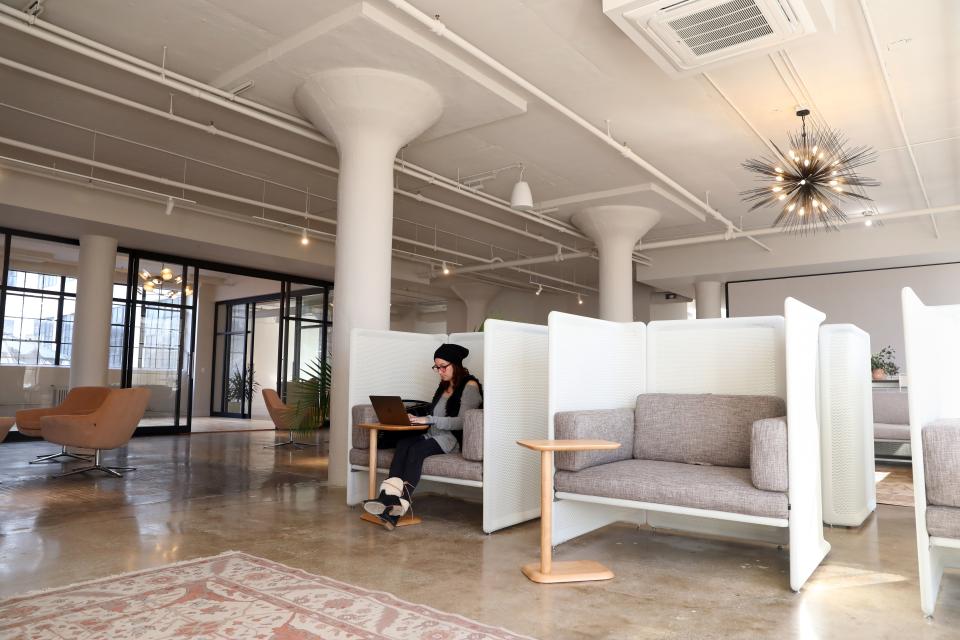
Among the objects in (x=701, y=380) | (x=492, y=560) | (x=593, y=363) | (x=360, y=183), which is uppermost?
(x=360, y=183)

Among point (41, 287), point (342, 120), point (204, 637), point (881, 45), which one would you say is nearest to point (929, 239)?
point (881, 45)

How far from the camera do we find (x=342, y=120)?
6297 mm

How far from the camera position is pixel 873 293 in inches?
497

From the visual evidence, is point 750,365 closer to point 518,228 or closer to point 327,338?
point 518,228

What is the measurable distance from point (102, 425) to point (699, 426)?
5517 millimetres

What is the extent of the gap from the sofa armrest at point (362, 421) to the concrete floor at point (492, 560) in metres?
0.49

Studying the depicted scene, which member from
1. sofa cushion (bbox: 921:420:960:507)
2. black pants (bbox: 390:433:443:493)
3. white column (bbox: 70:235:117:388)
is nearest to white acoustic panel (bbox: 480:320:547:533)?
black pants (bbox: 390:433:443:493)

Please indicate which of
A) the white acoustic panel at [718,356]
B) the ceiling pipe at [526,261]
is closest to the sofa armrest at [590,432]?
the white acoustic panel at [718,356]

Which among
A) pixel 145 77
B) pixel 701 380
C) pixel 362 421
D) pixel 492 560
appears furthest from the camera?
pixel 145 77

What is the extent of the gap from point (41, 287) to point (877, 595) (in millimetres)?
11369

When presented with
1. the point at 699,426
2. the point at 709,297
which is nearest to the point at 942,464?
the point at 699,426

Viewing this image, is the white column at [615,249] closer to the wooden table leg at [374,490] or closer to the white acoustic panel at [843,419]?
the white acoustic panel at [843,419]

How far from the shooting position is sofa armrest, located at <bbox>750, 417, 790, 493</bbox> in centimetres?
307

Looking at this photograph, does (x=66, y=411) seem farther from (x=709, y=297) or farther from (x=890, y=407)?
(x=709, y=297)
